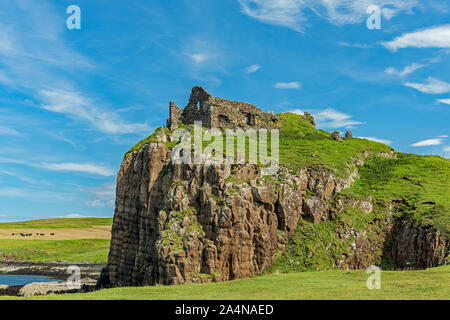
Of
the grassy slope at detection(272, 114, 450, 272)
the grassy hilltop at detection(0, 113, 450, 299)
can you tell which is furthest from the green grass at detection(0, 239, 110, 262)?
the grassy slope at detection(272, 114, 450, 272)

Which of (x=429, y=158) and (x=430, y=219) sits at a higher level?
(x=429, y=158)

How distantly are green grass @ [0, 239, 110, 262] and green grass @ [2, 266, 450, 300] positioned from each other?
9492 cm

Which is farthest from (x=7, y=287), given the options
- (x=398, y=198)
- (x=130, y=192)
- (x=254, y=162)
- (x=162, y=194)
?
(x=398, y=198)

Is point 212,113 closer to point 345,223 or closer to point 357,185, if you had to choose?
point 357,185

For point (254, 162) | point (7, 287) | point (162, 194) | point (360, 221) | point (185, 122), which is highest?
point (185, 122)

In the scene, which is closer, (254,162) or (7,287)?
(254,162)

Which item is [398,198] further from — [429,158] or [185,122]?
[185,122]

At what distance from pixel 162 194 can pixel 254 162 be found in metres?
13.7

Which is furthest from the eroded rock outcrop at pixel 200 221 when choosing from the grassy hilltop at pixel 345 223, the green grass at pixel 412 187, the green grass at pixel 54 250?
the green grass at pixel 54 250

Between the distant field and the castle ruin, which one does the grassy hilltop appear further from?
the distant field

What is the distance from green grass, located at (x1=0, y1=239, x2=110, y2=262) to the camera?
123 meters

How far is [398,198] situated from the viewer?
60.2 meters

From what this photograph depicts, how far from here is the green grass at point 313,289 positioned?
1003 inches
